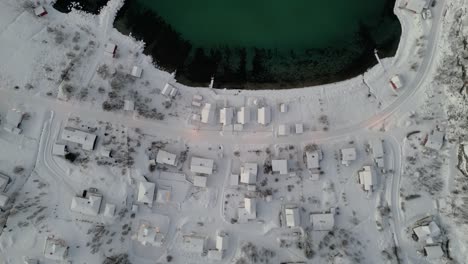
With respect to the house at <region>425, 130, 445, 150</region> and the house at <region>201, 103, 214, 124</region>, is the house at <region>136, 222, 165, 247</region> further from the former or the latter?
the house at <region>425, 130, 445, 150</region>

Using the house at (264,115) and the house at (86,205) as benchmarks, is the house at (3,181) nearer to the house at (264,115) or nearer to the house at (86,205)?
the house at (86,205)

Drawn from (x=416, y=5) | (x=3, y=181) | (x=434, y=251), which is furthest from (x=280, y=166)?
(x=3, y=181)

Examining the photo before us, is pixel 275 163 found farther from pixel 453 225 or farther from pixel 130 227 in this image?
pixel 453 225

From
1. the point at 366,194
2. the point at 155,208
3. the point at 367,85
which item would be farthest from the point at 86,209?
the point at 367,85

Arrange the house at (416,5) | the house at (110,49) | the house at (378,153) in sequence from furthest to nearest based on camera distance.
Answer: the house at (110,49) → the house at (416,5) → the house at (378,153)

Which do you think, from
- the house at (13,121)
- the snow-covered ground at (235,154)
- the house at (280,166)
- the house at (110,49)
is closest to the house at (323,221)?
the snow-covered ground at (235,154)

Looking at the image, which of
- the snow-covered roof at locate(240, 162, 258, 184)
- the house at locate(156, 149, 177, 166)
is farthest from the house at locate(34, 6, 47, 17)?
the snow-covered roof at locate(240, 162, 258, 184)

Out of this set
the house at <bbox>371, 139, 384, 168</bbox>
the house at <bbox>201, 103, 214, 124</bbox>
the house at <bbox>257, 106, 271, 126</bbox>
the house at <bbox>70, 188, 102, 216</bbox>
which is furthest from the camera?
the house at <bbox>201, 103, 214, 124</bbox>
